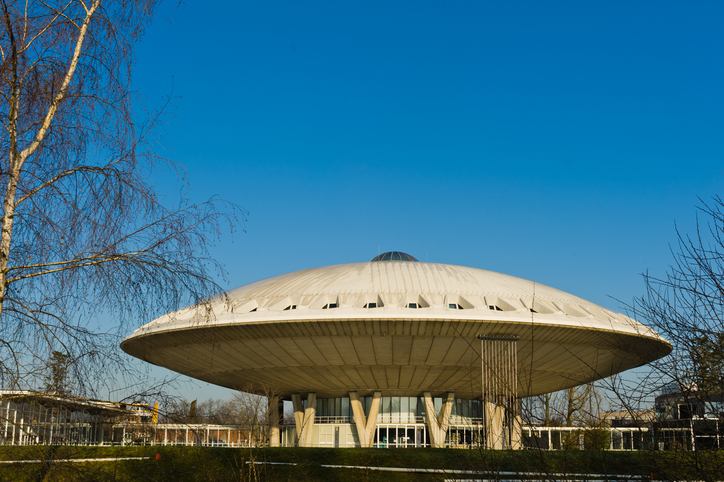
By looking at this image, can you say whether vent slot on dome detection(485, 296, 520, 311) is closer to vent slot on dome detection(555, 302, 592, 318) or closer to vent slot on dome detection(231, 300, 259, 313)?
vent slot on dome detection(555, 302, 592, 318)

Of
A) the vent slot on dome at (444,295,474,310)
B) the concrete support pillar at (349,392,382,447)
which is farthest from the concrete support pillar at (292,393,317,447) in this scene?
the vent slot on dome at (444,295,474,310)

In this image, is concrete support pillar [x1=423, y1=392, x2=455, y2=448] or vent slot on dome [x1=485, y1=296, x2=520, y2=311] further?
concrete support pillar [x1=423, y1=392, x2=455, y2=448]

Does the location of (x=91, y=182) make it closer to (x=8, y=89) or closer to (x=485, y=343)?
(x=8, y=89)

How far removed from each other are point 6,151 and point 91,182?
88 cm

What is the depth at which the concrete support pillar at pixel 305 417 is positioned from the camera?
1353 inches

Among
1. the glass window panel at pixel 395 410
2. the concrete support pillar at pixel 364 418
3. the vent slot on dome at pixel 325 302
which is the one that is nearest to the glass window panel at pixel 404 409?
the glass window panel at pixel 395 410

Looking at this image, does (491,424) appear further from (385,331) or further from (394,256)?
(394,256)

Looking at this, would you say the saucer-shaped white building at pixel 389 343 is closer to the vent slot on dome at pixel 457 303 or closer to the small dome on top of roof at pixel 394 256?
the vent slot on dome at pixel 457 303

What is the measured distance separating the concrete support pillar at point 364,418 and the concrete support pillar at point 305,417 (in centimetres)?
243

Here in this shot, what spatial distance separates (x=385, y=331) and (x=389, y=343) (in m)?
1.17

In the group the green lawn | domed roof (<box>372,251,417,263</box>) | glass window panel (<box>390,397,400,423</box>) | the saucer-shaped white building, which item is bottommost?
the green lawn

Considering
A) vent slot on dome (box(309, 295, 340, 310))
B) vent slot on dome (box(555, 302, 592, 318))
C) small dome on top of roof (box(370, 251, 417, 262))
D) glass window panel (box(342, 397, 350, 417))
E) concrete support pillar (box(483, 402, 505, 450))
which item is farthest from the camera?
small dome on top of roof (box(370, 251, 417, 262))

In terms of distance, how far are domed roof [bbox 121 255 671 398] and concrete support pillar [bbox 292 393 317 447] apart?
1734 millimetres

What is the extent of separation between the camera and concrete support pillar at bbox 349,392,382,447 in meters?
32.8
